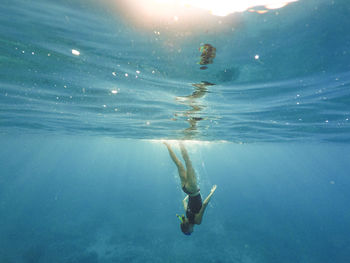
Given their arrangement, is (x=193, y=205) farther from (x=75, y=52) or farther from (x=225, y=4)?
(x=75, y=52)

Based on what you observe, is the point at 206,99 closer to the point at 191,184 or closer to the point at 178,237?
the point at 191,184

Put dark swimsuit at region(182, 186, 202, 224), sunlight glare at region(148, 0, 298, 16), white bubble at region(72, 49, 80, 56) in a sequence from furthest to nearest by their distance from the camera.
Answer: dark swimsuit at region(182, 186, 202, 224) < white bubble at region(72, 49, 80, 56) < sunlight glare at region(148, 0, 298, 16)

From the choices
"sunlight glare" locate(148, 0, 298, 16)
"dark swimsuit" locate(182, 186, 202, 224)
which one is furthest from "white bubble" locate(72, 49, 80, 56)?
"dark swimsuit" locate(182, 186, 202, 224)

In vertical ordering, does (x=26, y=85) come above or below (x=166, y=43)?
below

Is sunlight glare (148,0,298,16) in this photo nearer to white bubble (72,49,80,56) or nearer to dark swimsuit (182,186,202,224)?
white bubble (72,49,80,56)

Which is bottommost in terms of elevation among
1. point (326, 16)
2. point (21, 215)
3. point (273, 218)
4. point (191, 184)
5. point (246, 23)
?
point (21, 215)

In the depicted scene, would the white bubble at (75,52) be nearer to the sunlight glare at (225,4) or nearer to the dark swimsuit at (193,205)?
the sunlight glare at (225,4)

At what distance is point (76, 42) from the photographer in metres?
6.84

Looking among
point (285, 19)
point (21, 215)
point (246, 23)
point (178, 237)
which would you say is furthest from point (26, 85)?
point (21, 215)

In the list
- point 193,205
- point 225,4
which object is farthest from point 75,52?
point 193,205

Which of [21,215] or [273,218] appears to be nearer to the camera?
[21,215]

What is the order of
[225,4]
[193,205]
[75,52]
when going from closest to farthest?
1. [225,4]
2. [75,52]
3. [193,205]

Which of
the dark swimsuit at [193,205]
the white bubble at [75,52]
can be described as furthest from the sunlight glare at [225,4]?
the dark swimsuit at [193,205]

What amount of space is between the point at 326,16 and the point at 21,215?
142ft
